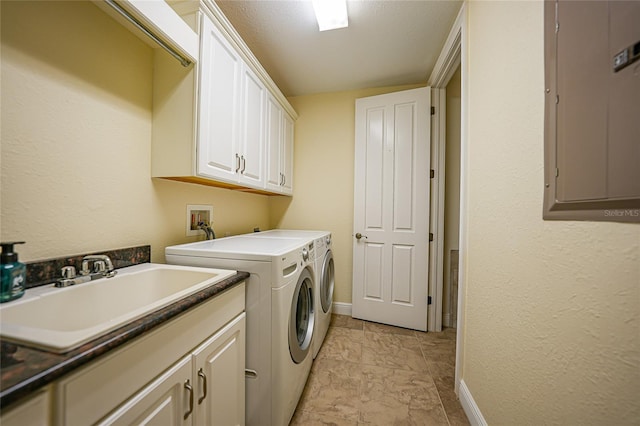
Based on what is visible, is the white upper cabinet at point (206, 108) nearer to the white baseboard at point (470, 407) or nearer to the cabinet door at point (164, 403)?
the cabinet door at point (164, 403)

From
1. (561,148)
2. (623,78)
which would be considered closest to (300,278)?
→ (561,148)

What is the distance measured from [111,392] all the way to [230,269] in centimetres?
64

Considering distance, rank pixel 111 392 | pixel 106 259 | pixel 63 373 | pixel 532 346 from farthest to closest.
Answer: pixel 106 259 → pixel 532 346 → pixel 111 392 → pixel 63 373

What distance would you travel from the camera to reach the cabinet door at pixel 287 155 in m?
2.39

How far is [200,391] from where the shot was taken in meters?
0.84

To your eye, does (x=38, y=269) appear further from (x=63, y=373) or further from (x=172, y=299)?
(x=63, y=373)

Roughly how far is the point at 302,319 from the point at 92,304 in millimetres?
1099

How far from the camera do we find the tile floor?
1311 millimetres

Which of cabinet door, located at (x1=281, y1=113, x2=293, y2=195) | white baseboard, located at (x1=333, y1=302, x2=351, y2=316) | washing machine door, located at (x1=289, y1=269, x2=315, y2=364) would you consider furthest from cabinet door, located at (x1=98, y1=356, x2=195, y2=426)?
white baseboard, located at (x1=333, y1=302, x2=351, y2=316)

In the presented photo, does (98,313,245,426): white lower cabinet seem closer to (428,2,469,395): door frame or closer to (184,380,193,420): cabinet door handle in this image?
(184,380,193,420): cabinet door handle

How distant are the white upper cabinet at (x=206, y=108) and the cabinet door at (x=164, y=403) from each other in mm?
912

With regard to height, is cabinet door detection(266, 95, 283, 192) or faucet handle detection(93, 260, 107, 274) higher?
cabinet door detection(266, 95, 283, 192)

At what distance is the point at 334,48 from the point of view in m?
1.94

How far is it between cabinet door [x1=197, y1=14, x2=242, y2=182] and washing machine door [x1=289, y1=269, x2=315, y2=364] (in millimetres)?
834
